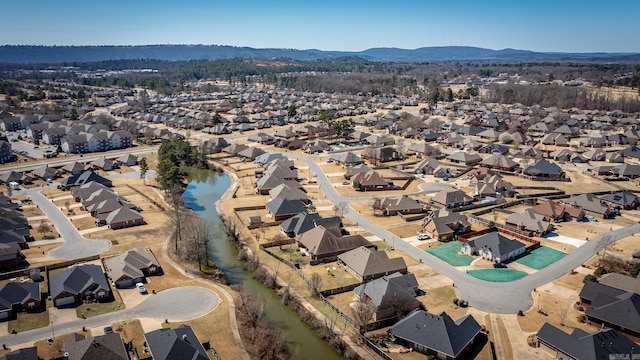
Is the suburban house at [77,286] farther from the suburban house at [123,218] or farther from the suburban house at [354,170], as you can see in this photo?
the suburban house at [354,170]

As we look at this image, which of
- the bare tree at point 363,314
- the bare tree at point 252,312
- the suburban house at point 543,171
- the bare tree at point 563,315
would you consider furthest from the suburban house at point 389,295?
the suburban house at point 543,171

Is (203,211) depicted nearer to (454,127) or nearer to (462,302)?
(462,302)

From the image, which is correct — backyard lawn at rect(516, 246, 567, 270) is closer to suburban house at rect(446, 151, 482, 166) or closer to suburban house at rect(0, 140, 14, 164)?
suburban house at rect(446, 151, 482, 166)

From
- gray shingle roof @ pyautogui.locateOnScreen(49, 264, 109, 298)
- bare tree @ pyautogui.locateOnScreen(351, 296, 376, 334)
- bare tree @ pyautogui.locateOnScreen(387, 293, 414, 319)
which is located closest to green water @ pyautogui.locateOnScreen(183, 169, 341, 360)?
bare tree @ pyautogui.locateOnScreen(351, 296, 376, 334)

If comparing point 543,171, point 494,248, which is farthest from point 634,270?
point 543,171

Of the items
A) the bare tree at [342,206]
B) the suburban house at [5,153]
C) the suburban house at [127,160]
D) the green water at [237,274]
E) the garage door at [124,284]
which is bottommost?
the green water at [237,274]
